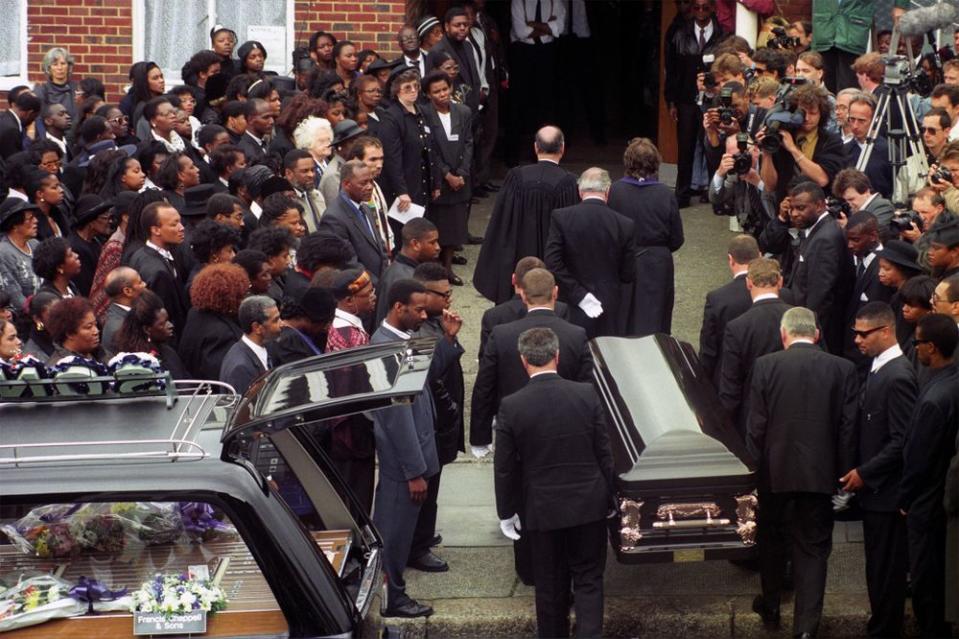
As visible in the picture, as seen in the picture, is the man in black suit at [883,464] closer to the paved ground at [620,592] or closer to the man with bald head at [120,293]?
the paved ground at [620,592]

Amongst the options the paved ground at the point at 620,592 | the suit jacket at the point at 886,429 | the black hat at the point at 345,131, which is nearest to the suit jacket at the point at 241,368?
the paved ground at the point at 620,592

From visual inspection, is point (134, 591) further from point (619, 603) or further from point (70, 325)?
point (619, 603)

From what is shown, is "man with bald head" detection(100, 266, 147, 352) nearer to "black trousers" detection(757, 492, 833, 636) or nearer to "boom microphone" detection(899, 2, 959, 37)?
"black trousers" detection(757, 492, 833, 636)

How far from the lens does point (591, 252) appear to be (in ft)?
33.1

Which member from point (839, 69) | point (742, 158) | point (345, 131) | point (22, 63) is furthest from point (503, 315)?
point (22, 63)

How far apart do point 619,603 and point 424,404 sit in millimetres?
1522

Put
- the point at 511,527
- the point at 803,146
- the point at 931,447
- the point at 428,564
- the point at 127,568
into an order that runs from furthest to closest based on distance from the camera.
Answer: the point at 803,146 → the point at 428,564 → the point at 511,527 → the point at 931,447 → the point at 127,568

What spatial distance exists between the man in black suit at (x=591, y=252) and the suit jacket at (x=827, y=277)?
47.2 inches

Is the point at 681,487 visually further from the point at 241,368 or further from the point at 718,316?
the point at 241,368

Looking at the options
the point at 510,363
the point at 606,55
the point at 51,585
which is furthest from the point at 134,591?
the point at 606,55

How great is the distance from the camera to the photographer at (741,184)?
1094 cm

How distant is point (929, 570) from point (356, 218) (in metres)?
4.59

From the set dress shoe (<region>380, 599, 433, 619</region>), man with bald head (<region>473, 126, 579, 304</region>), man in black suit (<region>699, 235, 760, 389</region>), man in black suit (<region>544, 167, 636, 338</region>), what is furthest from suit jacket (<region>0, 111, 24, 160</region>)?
man in black suit (<region>699, 235, 760, 389</region>)

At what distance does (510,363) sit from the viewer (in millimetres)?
8352
